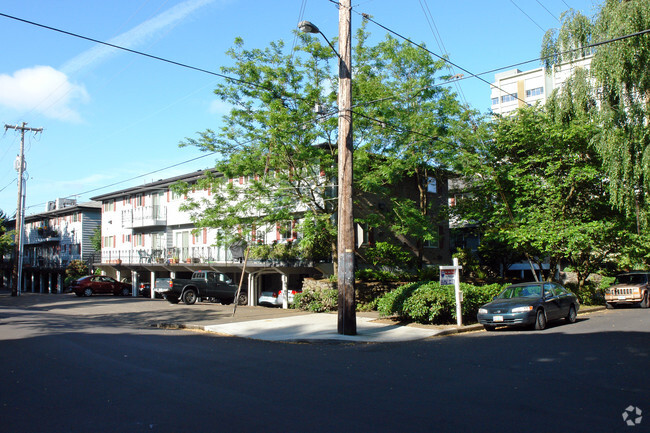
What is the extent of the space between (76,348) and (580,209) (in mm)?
21819

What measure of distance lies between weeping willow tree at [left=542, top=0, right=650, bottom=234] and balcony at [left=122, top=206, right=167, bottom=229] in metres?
29.4

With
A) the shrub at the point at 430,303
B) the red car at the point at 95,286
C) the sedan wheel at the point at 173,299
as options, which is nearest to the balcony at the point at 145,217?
the red car at the point at 95,286

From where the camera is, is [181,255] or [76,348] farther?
[181,255]

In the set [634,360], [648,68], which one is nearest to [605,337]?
[634,360]

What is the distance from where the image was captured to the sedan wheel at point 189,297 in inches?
1060

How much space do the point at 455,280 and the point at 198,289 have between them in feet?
50.5

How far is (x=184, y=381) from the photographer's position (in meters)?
8.13

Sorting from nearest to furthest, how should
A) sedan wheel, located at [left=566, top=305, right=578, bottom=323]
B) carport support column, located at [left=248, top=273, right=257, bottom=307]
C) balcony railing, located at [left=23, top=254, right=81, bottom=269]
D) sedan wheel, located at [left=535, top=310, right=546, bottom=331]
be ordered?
1. sedan wheel, located at [left=535, top=310, right=546, bottom=331]
2. sedan wheel, located at [left=566, top=305, right=578, bottom=323]
3. carport support column, located at [left=248, top=273, right=257, bottom=307]
4. balcony railing, located at [left=23, top=254, right=81, bottom=269]

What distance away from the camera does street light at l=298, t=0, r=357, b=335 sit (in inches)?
574


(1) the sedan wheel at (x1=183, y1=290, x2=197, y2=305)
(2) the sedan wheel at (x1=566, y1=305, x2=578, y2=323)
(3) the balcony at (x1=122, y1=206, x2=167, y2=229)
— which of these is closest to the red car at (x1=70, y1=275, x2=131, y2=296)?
(3) the balcony at (x1=122, y1=206, x2=167, y2=229)

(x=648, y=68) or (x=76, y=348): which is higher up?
(x=648, y=68)

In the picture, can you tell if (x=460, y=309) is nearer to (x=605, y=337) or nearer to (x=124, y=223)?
(x=605, y=337)

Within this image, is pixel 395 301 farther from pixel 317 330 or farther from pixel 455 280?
pixel 317 330

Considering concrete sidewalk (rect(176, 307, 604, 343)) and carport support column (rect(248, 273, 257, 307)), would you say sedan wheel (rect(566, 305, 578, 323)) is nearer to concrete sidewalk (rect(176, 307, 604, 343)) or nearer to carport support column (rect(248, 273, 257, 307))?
concrete sidewalk (rect(176, 307, 604, 343))
